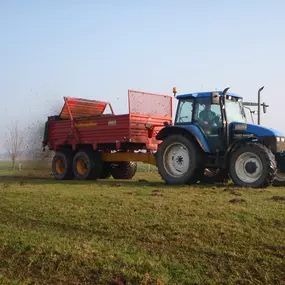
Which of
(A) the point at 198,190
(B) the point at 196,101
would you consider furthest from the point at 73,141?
(A) the point at 198,190

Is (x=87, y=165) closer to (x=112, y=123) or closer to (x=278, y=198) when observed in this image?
(x=112, y=123)

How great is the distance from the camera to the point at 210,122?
1161 centimetres

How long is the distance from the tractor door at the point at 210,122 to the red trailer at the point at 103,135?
6.94 ft

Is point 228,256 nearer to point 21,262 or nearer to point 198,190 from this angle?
point 21,262

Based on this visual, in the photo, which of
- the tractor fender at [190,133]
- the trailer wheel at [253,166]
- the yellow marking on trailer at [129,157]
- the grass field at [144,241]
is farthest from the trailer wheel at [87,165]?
the grass field at [144,241]

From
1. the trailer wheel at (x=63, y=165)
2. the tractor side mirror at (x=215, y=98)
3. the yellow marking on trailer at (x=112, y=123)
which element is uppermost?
the tractor side mirror at (x=215, y=98)

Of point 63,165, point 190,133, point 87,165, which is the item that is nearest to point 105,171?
point 87,165

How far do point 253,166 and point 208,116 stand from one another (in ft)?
6.16

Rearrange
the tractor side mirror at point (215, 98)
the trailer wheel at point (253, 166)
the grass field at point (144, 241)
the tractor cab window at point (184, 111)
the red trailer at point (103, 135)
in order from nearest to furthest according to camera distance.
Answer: the grass field at point (144, 241), the trailer wheel at point (253, 166), the tractor side mirror at point (215, 98), the tractor cab window at point (184, 111), the red trailer at point (103, 135)

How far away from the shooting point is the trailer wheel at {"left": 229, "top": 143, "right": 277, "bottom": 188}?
1023 cm

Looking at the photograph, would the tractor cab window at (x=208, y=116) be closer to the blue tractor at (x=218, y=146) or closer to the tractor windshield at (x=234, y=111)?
the blue tractor at (x=218, y=146)

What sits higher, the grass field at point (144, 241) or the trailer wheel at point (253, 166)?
the trailer wheel at point (253, 166)

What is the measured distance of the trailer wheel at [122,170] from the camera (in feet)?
52.9

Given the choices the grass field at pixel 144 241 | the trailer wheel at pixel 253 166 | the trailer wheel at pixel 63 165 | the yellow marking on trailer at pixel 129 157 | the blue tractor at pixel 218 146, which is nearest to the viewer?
the grass field at pixel 144 241
